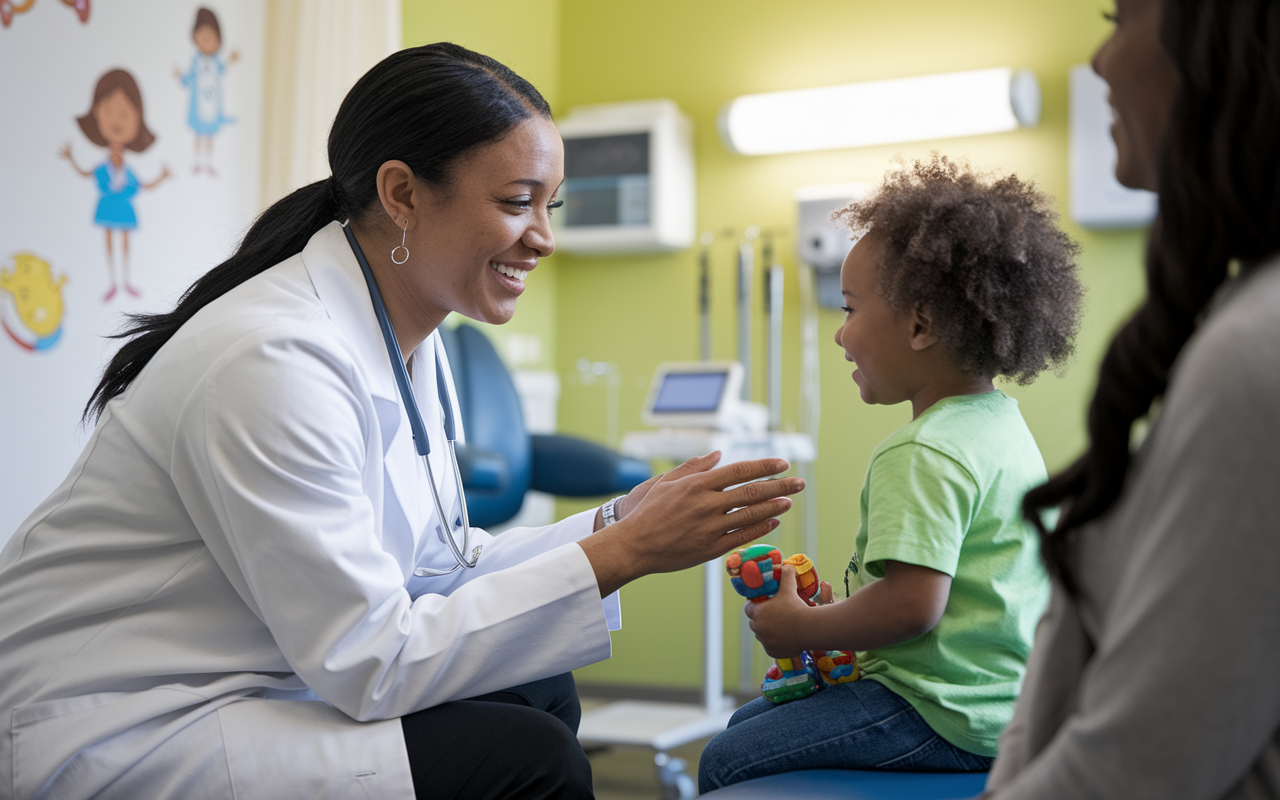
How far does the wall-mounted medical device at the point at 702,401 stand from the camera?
3.13m

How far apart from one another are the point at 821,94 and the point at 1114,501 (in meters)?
3.15

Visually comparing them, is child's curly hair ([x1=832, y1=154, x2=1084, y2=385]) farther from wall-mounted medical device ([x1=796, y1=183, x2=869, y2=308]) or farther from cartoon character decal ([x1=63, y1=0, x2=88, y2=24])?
wall-mounted medical device ([x1=796, y1=183, x2=869, y2=308])

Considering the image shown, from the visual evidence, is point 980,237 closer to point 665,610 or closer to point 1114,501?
point 1114,501

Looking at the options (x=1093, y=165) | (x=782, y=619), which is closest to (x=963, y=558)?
(x=782, y=619)

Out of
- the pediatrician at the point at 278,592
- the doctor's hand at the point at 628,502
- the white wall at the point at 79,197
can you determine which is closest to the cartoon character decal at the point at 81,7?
the white wall at the point at 79,197

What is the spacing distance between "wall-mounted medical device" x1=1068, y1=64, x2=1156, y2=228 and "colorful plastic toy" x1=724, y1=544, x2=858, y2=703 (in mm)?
2431

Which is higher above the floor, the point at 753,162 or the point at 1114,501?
the point at 753,162

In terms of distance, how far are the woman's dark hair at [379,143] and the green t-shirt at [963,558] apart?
661 millimetres

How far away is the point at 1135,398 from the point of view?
2.02ft

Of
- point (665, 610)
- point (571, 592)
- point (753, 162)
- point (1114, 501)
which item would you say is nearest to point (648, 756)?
point (665, 610)

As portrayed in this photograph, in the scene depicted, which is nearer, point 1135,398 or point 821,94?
point 1135,398

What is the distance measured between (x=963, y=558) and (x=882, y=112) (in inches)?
102

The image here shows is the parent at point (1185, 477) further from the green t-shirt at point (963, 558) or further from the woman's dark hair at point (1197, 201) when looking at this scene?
the green t-shirt at point (963, 558)

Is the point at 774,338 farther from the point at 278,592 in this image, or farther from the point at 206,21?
the point at 278,592
